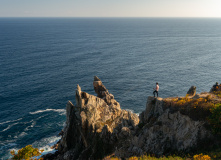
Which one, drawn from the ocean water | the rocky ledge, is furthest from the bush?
the ocean water

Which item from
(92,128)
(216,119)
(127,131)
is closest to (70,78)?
(92,128)

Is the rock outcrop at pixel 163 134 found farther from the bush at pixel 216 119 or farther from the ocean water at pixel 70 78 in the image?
the ocean water at pixel 70 78

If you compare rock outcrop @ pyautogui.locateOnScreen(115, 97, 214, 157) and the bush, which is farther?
rock outcrop @ pyautogui.locateOnScreen(115, 97, 214, 157)

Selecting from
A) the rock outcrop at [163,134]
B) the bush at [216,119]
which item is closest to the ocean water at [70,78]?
the rock outcrop at [163,134]

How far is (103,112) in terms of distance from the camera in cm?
5122

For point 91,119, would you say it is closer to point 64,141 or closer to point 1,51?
point 64,141

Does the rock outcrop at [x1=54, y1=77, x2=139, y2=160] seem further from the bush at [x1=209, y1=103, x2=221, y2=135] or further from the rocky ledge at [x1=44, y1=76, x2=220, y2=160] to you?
the bush at [x1=209, y1=103, x2=221, y2=135]

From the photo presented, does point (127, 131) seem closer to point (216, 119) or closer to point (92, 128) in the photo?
point (92, 128)

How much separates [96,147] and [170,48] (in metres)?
138

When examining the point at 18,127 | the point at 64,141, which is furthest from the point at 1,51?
the point at 64,141

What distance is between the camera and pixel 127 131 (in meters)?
35.7

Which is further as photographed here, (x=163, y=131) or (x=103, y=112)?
(x=103, y=112)

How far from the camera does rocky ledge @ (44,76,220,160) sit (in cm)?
2600

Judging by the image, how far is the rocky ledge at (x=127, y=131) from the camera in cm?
2600
